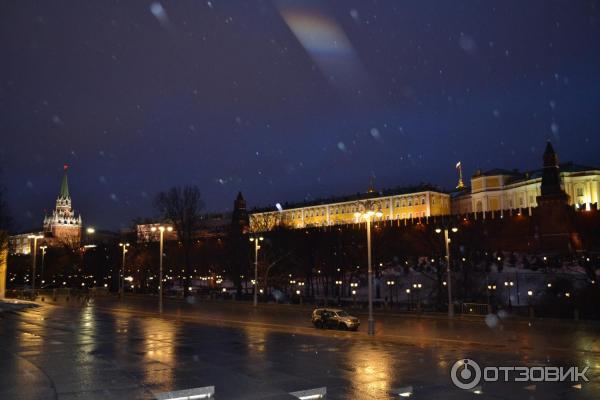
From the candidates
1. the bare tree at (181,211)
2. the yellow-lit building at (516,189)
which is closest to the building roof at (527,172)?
the yellow-lit building at (516,189)

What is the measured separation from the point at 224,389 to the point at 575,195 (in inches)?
4864

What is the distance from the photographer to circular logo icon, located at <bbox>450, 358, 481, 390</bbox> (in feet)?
50.0

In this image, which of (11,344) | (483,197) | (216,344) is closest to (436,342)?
(216,344)

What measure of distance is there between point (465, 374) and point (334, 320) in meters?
15.4

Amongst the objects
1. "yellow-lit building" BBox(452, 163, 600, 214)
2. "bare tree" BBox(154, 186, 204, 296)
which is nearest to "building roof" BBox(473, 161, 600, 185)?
"yellow-lit building" BBox(452, 163, 600, 214)

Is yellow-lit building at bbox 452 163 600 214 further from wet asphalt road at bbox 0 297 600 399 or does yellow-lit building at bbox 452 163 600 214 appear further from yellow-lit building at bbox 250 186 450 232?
wet asphalt road at bbox 0 297 600 399

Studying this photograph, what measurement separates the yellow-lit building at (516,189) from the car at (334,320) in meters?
95.0

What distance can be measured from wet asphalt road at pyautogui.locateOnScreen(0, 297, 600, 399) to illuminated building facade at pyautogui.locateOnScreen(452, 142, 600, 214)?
9726 centimetres

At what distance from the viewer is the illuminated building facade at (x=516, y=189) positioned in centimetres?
12012

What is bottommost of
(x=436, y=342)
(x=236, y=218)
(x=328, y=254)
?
(x=436, y=342)

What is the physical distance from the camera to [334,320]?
31.8 m

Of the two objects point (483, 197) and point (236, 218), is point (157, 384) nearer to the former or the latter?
point (236, 218)

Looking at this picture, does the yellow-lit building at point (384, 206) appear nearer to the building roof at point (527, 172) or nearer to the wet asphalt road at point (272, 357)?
the building roof at point (527, 172)

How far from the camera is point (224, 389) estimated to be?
14453 mm
